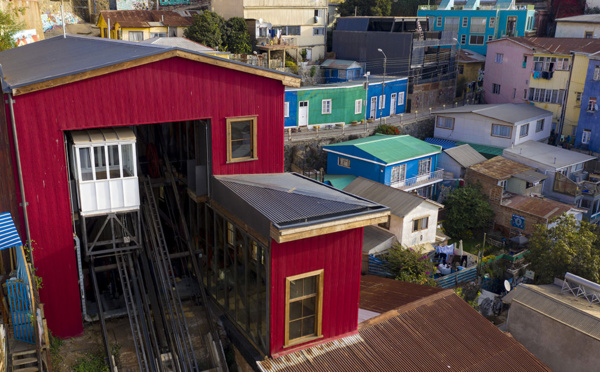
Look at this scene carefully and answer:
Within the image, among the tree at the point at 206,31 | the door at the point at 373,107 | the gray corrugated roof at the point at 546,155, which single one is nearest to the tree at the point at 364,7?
the tree at the point at 206,31

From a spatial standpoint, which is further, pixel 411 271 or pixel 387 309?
pixel 411 271

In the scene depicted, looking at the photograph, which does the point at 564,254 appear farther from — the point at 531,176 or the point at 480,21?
the point at 480,21

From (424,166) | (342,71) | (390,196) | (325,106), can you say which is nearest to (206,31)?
(342,71)

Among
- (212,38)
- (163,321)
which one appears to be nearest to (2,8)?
(212,38)

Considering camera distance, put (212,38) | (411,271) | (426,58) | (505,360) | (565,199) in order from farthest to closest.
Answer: (426,58), (212,38), (565,199), (411,271), (505,360)

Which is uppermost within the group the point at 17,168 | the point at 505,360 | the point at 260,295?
the point at 17,168

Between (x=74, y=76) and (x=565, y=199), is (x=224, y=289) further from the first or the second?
(x=565, y=199)
